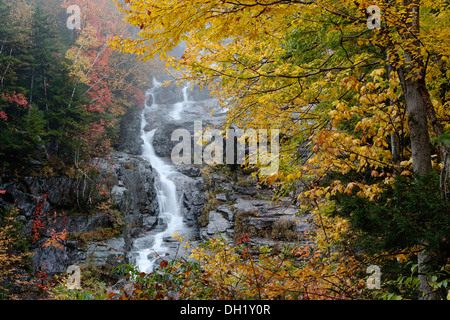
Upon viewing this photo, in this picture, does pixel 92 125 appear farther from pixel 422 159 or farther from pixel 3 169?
pixel 422 159

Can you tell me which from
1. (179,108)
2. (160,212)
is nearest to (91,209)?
(160,212)

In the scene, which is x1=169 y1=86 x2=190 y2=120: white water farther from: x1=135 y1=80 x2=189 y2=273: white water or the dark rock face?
the dark rock face

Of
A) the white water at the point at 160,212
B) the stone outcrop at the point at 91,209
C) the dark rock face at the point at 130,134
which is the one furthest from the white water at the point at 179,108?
the stone outcrop at the point at 91,209

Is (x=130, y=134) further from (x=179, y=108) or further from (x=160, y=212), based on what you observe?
(x=160, y=212)

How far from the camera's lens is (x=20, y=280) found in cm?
856

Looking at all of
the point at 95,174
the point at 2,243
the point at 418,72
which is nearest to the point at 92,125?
the point at 95,174

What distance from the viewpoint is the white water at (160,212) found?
11594mm

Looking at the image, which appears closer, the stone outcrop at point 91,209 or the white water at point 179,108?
the stone outcrop at point 91,209

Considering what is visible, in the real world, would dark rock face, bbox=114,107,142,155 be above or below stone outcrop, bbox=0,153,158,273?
above

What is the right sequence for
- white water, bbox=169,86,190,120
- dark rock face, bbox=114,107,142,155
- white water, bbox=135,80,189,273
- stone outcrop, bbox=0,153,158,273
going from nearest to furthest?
1. stone outcrop, bbox=0,153,158,273
2. white water, bbox=135,80,189,273
3. dark rock face, bbox=114,107,142,155
4. white water, bbox=169,86,190,120

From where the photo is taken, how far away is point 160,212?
53.2 feet

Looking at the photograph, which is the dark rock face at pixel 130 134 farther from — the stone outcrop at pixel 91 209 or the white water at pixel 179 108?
the stone outcrop at pixel 91 209

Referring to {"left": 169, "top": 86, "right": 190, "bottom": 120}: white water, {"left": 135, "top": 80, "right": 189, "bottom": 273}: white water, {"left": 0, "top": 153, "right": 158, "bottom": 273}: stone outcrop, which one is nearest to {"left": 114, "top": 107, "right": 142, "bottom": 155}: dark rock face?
{"left": 135, "top": 80, "right": 189, "bottom": 273}: white water

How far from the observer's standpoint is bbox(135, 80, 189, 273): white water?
11.6m
